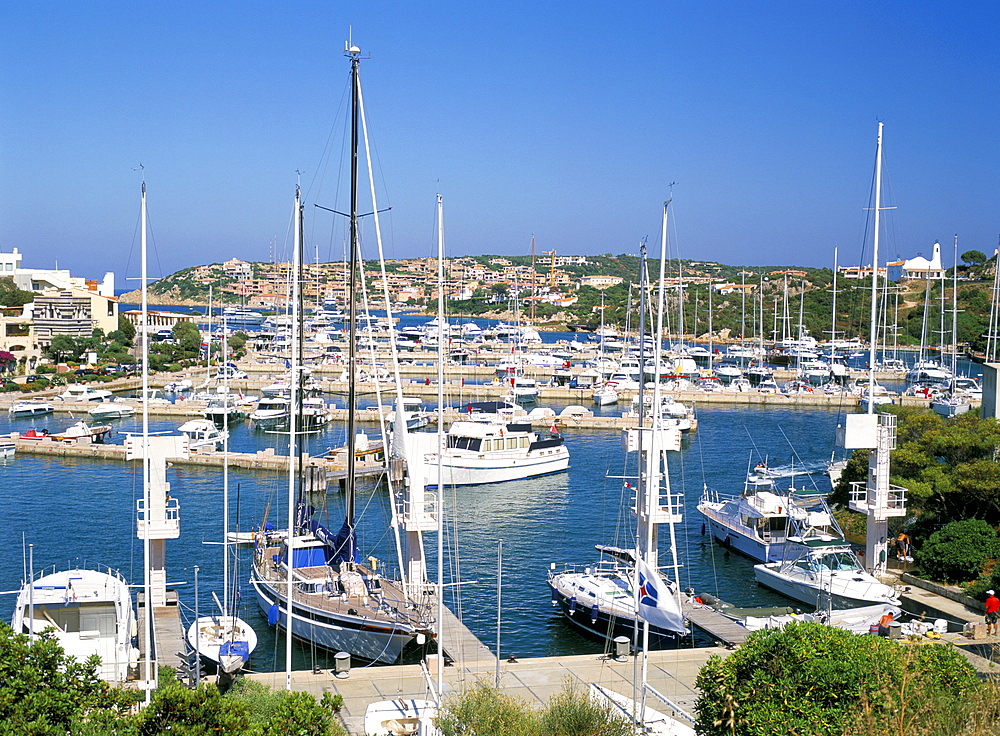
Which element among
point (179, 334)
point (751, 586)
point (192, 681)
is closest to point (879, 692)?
point (192, 681)

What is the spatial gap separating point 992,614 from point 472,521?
17553mm

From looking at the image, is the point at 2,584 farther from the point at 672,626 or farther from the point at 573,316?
the point at 573,316

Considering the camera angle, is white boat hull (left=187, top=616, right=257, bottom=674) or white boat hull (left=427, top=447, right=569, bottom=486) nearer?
white boat hull (left=187, top=616, right=257, bottom=674)

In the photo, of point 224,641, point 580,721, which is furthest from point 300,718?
point 224,641

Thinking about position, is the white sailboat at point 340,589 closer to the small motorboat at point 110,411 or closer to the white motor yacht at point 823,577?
the white motor yacht at point 823,577

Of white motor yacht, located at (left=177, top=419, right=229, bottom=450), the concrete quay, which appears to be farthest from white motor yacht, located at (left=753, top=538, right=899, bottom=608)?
white motor yacht, located at (left=177, top=419, right=229, bottom=450)

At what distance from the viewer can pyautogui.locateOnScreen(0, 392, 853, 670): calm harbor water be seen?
2384 centimetres

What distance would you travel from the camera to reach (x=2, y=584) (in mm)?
24781

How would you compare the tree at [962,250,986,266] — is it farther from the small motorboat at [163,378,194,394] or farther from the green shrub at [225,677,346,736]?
the green shrub at [225,677,346,736]

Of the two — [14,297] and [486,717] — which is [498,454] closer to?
[486,717]

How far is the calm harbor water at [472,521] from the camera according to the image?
78.2ft

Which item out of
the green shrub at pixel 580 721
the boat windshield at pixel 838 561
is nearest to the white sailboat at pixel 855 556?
the boat windshield at pixel 838 561

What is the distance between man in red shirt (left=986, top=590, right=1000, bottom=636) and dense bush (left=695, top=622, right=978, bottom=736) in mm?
6531

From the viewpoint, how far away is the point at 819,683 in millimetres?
12312
